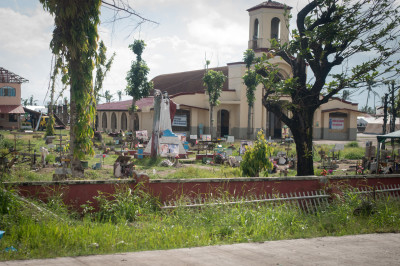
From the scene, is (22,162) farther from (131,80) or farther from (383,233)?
(131,80)

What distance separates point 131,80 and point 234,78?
45.7ft

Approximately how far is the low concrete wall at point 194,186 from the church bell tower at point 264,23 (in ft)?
92.6

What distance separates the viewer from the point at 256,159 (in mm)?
13273

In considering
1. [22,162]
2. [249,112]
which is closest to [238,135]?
[249,112]

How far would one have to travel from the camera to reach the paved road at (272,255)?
543 cm

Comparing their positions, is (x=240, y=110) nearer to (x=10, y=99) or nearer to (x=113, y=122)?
(x=113, y=122)

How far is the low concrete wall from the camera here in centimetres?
775

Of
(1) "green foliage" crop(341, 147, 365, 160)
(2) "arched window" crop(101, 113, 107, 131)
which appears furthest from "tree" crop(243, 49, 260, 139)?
(2) "arched window" crop(101, 113, 107, 131)

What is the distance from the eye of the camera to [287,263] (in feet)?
18.7

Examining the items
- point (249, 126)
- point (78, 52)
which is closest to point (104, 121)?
point (249, 126)

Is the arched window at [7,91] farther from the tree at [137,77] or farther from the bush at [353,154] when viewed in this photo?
the bush at [353,154]

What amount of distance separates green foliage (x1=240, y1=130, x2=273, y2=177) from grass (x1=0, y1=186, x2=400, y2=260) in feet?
13.1

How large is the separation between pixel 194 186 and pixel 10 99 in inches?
1777

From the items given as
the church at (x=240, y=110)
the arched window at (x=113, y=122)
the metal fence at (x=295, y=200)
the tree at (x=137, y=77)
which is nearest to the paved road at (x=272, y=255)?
the metal fence at (x=295, y=200)
